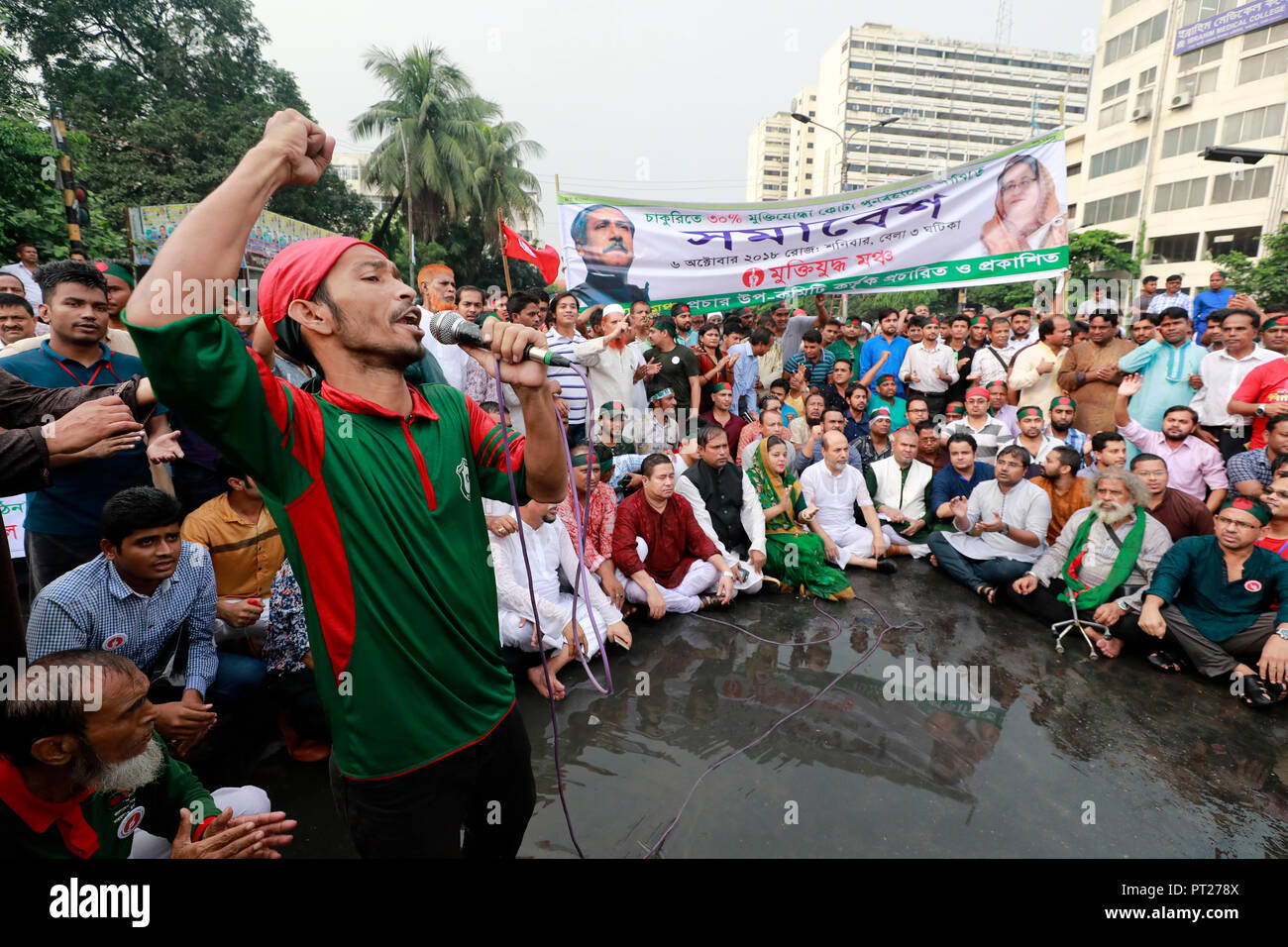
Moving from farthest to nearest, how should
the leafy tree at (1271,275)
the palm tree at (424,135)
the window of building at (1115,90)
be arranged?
1. the window of building at (1115,90)
2. the palm tree at (424,135)
3. the leafy tree at (1271,275)

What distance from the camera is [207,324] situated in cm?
112

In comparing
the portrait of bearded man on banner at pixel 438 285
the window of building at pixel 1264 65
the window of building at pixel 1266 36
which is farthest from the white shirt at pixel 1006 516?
the window of building at pixel 1266 36

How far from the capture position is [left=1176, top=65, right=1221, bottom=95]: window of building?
1243 inches

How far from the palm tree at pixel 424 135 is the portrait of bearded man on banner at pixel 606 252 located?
1906 cm

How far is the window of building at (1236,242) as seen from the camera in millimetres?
29219

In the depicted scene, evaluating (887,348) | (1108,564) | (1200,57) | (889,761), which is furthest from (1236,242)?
(889,761)

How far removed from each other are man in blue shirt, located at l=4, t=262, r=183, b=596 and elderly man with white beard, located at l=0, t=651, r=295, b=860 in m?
1.38

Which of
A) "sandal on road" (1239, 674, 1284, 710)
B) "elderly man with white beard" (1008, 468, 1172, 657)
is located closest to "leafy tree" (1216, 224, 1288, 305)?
"elderly man with white beard" (1008, 468, 1172, 657)

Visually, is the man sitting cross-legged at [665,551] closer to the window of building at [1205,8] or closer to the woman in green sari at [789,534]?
the woman in green sari at [789,534]

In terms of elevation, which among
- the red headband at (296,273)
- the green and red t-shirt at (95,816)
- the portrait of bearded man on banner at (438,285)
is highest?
the portrait of bearded man on banner at (438,285)

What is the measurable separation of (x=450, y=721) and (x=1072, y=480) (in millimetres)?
5581

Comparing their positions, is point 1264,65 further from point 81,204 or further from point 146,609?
point 146,609

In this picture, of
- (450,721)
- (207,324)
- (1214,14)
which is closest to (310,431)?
(207,324)

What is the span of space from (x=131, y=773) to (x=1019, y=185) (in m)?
8.51
